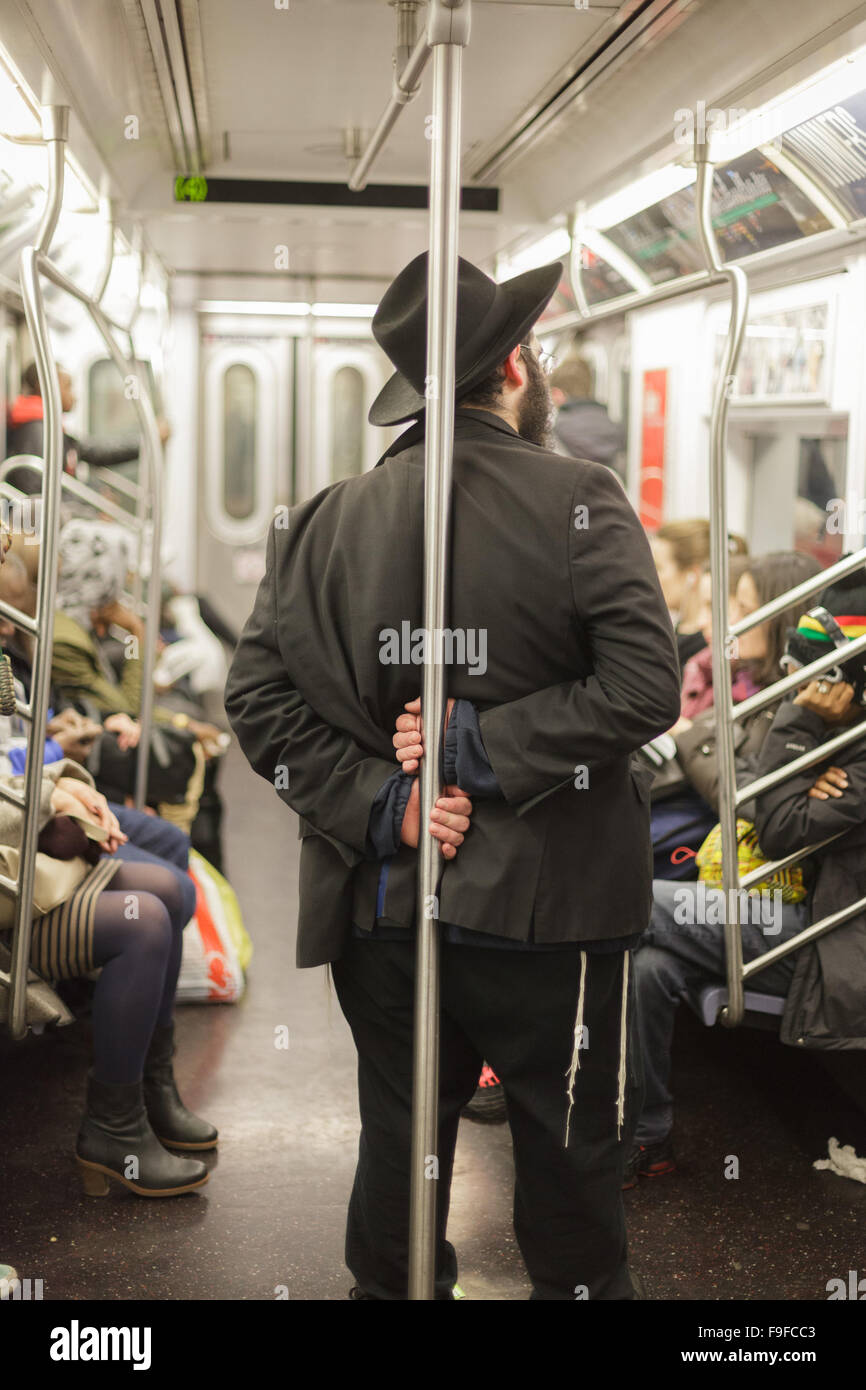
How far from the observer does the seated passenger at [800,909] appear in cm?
321

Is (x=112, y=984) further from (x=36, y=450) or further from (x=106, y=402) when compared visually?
(x=106, y=402)

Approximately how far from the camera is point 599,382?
707cm

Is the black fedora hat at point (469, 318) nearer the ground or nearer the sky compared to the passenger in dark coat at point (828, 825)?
nearer the sky

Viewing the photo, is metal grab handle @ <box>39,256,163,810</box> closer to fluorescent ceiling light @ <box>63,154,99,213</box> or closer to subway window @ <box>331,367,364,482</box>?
fluorescent ceiling light @ <box>63,154,99,213</box>

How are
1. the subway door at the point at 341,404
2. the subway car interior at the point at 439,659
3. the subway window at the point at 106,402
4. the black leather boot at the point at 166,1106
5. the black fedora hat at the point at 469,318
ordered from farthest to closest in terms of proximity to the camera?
1. the subway door at the point at 341,404
2. the subway window at the point at 106,402
3. the black leather boot at the point at 166,1106
4. the subway car interior at the point at 439,659
5. the black fedora hat at the point at 469,318

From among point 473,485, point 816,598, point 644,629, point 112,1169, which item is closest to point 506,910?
point 644,629

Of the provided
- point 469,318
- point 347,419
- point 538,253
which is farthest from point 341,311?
point 469,318

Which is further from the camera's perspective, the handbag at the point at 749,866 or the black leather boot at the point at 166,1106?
the black leather boot at the point at 166,1106

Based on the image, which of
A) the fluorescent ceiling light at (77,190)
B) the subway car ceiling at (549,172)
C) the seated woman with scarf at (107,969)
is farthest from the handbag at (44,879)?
the fluorescent ceiling light at (77,190)

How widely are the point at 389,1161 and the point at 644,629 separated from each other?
103 centimetres

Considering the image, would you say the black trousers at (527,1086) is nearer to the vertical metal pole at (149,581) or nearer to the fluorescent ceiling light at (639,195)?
the vertical metal pole at (149,581)

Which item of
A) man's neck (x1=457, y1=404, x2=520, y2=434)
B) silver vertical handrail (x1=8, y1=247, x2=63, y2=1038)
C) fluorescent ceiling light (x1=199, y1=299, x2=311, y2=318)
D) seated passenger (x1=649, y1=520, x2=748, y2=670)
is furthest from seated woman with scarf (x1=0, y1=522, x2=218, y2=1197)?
fluorescent ceiling light (x1=199, y1=299, x2=311, y2=318)

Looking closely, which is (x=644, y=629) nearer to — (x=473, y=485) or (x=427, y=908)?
(x=473, y=485)

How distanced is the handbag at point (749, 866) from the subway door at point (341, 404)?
23.7 ft
